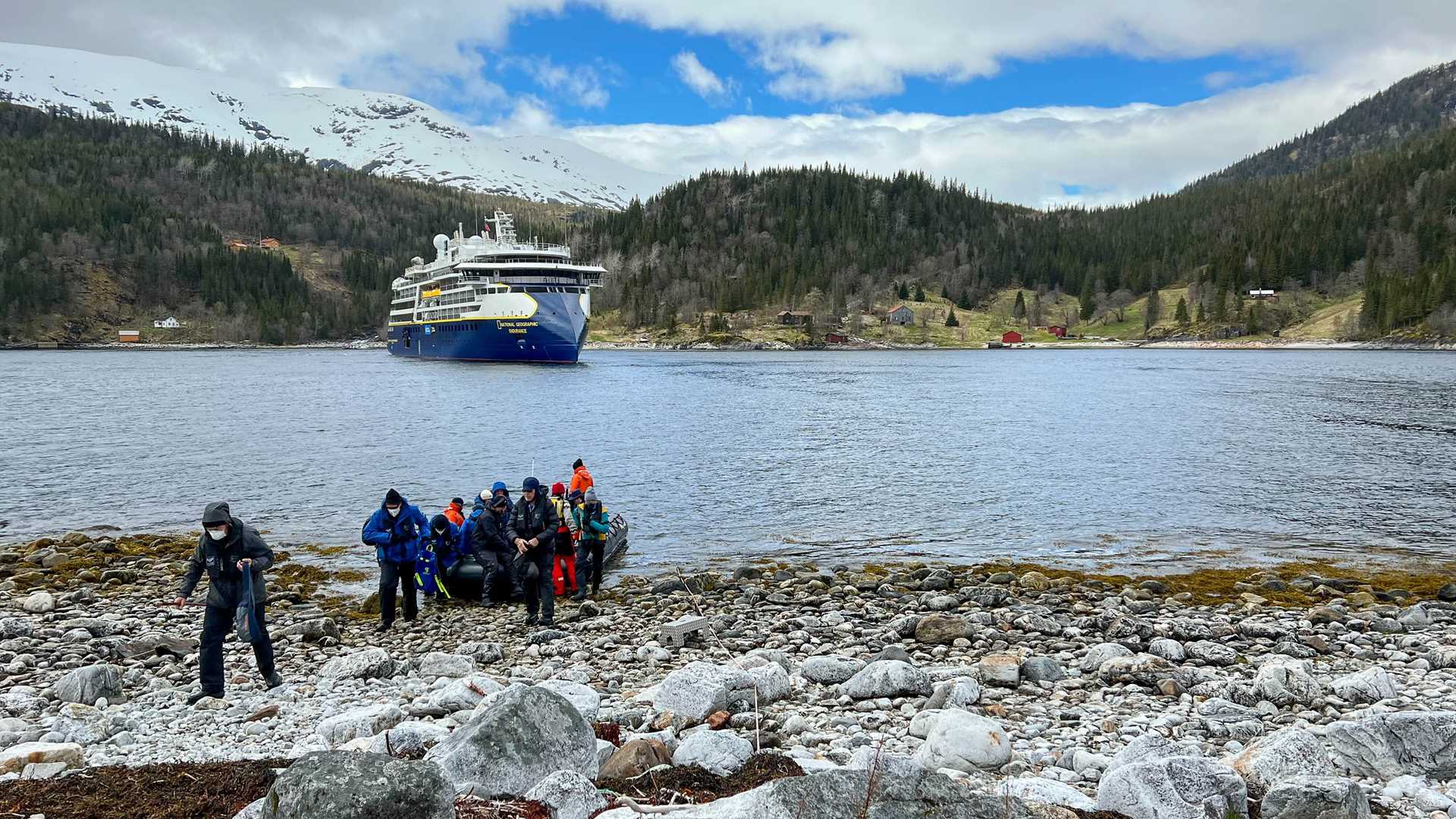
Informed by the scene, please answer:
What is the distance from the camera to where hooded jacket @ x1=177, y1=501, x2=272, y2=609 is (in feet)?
33.2

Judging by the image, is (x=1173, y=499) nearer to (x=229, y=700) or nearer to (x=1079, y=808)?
(x=1079, y=808)

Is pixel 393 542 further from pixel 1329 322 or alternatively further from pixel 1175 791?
pixel 1329 322

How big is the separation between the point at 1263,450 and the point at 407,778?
40.0 meters

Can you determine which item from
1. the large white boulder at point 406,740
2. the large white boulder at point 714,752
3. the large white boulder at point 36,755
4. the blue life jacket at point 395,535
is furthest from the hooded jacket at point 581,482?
the large white boulder at point 714,752

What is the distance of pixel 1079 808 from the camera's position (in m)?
6.38

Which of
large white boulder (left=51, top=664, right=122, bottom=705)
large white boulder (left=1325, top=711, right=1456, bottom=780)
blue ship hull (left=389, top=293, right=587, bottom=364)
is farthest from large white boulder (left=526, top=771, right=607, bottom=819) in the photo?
blue ship hull (left=389, top=293, right=587, bottom=364)

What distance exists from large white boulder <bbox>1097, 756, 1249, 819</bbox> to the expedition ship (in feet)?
309

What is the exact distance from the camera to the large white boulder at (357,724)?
8531mm

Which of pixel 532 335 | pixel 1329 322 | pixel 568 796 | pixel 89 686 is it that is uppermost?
pixel 532 335

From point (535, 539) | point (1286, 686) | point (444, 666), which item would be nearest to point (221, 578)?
point (444, 666)

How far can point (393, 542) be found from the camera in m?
13.5

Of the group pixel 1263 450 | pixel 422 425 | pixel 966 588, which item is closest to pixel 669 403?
pixel 422 425

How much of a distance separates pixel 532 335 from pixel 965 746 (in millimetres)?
97789

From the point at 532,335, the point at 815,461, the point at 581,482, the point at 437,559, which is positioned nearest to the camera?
the point at 437,559
